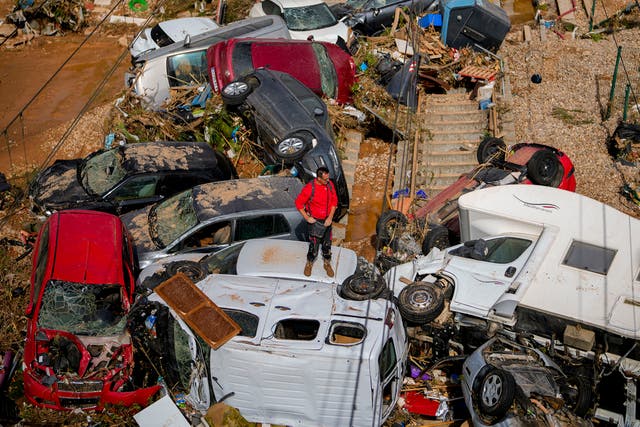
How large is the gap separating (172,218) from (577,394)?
6061 millimetres

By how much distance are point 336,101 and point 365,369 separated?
7997 mm

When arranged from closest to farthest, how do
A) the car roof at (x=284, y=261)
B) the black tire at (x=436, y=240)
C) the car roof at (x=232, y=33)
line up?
1. the car roof at (x=284, y=261)
2. the black tire at (x=436, y=240)
3. the car roof at (x=232, y=33)

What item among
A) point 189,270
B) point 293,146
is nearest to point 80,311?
point 189,270

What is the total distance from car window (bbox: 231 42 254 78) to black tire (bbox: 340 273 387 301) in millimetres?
6476

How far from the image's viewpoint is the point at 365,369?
A: 7.48 meters

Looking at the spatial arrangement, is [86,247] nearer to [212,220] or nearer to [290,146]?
[212,220]

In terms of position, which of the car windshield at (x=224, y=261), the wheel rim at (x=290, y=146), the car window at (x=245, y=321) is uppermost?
the car window at (x=245, y=321)

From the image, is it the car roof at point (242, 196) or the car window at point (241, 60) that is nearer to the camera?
the car roof at point (242, 196)

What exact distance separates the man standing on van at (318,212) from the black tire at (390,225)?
78.2 inches

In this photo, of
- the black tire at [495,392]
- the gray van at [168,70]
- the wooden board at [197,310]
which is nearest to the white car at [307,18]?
the gray van at [168,70]

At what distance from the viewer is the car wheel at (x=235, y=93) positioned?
507 inches

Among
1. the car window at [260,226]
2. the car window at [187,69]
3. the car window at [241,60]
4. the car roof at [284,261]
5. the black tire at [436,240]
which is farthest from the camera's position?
the car window at [187,69]

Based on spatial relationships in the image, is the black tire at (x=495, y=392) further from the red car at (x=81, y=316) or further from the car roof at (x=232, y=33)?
the car roof at (x=232, y=33)

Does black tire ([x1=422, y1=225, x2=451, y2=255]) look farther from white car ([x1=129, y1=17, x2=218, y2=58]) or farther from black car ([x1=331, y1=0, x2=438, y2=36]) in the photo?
black car ([x1=331, y1=0, x2=438, y2=36])
